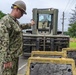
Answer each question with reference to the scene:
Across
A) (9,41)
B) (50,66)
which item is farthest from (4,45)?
(50,66)

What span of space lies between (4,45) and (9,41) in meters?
0.17

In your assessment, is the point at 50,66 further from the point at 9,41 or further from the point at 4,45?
the point at 4,45

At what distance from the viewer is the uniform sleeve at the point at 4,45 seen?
6258 millimetres

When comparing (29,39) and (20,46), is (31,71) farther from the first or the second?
(29,39)

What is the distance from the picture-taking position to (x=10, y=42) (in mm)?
6496

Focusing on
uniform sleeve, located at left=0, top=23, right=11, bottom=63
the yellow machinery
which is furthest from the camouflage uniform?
the yellow machinery

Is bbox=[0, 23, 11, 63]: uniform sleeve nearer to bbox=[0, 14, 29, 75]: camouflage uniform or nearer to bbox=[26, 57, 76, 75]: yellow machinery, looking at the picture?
bbox=[0, 14, 29, 75]: camouflage uniform

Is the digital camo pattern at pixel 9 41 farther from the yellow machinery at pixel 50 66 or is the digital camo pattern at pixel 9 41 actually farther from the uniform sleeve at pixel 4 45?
the yellow machinery at pixel 50 66

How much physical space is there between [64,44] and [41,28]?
212 cm

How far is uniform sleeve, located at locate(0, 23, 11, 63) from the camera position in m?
6.26

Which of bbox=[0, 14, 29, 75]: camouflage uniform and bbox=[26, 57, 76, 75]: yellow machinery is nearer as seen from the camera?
bbox=[0, 14, 29, 75]: camouflage uniform

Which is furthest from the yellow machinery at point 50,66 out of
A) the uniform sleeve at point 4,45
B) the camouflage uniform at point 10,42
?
the uniform sleeve at point 4,45

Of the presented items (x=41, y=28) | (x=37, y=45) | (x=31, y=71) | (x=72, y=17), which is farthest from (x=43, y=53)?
(x=72, y=17)

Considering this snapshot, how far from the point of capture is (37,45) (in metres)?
21.1
